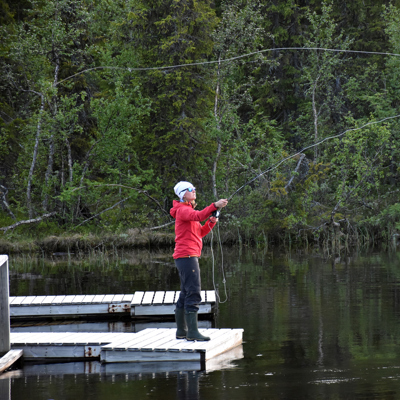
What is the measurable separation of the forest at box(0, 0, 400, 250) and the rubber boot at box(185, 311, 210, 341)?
13.7 m

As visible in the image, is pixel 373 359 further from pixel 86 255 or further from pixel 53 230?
pixel 53 230

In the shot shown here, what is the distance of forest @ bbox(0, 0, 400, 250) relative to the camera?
23109 mm

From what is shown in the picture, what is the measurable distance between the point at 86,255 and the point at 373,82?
15952 millimetres

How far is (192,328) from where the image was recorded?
7.18 m

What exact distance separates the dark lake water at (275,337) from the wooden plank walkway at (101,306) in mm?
388

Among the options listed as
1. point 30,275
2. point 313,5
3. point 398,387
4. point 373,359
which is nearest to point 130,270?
point 30,275

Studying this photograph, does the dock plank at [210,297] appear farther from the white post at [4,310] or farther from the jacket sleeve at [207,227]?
the white post at [4,310]

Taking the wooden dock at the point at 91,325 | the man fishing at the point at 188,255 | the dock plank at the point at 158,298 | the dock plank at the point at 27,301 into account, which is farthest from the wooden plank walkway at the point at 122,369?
the dock plank at the point at 27,301

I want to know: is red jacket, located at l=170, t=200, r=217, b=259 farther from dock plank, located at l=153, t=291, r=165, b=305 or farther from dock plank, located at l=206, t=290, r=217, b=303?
dock plank, located at l=153, t=291, r=165, b=305

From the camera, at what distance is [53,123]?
24281 millimetres

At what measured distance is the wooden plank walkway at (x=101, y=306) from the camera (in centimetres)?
1002

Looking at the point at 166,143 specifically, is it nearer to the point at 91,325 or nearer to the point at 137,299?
the point at 137,299

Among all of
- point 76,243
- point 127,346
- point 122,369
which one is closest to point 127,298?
point 127,346

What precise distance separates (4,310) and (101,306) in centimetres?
307
